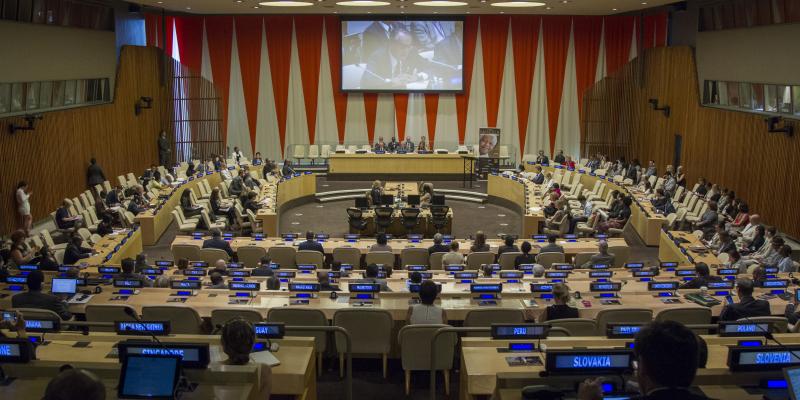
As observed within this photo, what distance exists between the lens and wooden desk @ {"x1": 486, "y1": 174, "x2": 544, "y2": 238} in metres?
16.7

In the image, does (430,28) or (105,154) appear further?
(430,28)

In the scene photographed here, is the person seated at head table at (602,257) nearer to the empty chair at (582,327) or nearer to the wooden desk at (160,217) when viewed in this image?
the empty chair at (582,327)

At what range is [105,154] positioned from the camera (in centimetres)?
2089

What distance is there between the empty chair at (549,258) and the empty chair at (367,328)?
5341 mm

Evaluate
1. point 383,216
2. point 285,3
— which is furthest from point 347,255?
point 285,3

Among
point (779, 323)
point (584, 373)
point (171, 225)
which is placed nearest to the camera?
point (584, 373)

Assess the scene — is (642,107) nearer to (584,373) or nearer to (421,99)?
(421,99)

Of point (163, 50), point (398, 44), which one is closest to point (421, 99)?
point (398, 44)

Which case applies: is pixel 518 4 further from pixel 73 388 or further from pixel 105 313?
pixel 73 388

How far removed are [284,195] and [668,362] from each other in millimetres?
18085

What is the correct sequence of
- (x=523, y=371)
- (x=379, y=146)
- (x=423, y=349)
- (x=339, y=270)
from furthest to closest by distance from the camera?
(x=379, y=146) → (x=339, y=270) → (x=423, y=349) → (x=523, y=371)

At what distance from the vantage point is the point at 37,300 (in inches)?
313

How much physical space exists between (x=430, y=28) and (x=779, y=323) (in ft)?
72.1

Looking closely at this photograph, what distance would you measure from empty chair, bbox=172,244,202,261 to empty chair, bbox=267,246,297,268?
1.26 meters
